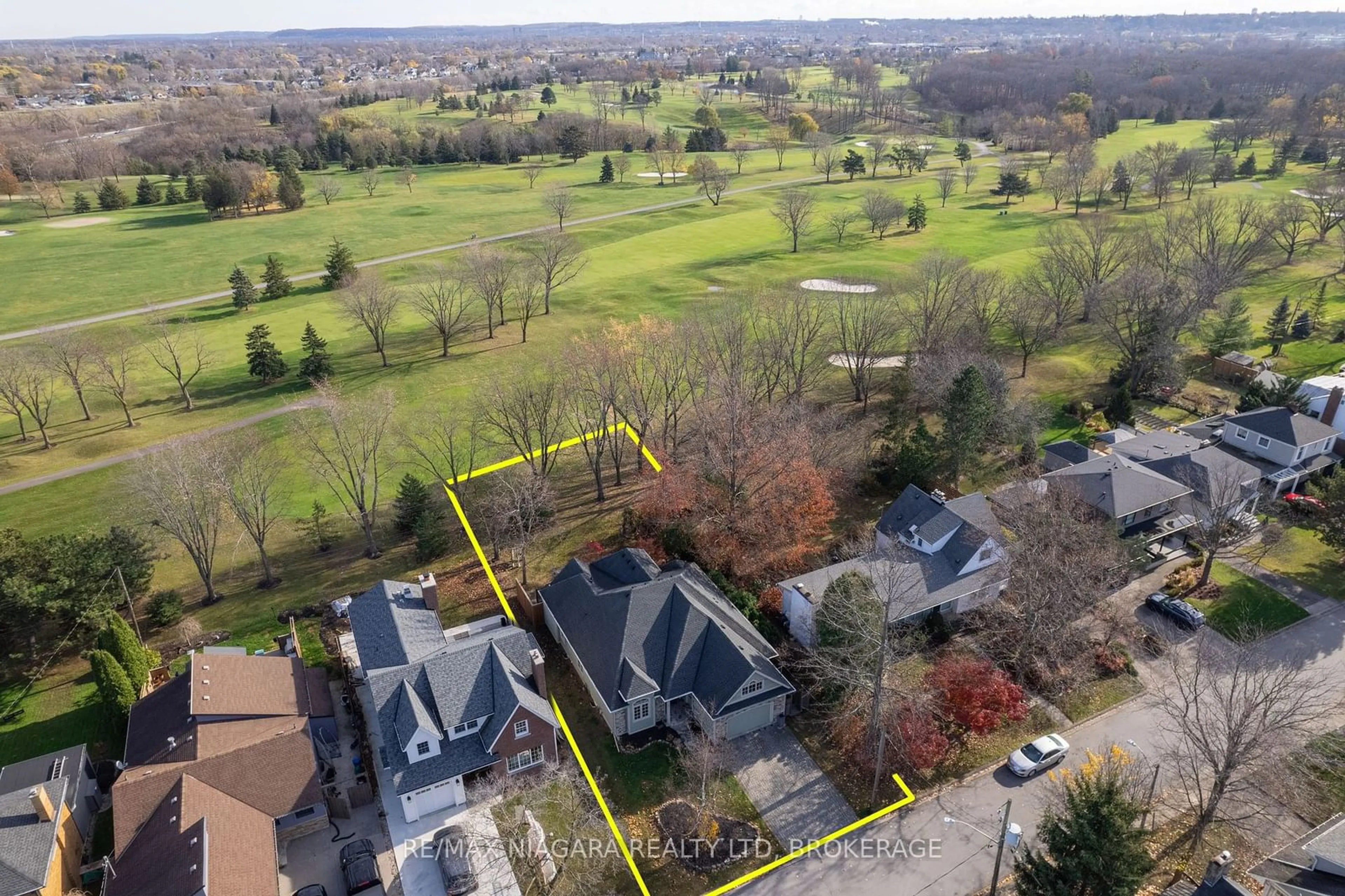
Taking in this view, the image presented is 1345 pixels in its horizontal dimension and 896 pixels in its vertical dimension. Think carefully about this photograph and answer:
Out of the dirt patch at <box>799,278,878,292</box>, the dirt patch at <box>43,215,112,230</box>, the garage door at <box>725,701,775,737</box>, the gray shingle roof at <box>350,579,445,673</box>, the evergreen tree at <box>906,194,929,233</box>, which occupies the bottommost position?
the garage door at <box>725,701,775,737</box>

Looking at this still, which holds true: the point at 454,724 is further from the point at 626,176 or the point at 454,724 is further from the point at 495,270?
the point at 626,176

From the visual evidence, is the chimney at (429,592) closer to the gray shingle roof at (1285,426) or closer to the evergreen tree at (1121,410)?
the evergreen tree at (1121,410)

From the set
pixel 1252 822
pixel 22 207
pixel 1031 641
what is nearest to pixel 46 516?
pixel 1031 641

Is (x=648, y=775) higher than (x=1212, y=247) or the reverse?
the reverse

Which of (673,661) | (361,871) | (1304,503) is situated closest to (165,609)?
(361,871)

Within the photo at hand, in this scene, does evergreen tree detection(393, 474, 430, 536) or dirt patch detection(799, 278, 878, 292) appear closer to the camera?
→ evergreen tree detection(393, 474, 430, 536)

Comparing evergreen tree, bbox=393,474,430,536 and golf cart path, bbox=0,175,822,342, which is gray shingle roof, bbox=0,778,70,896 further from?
golf cart path, bbox=0,175,822,342
